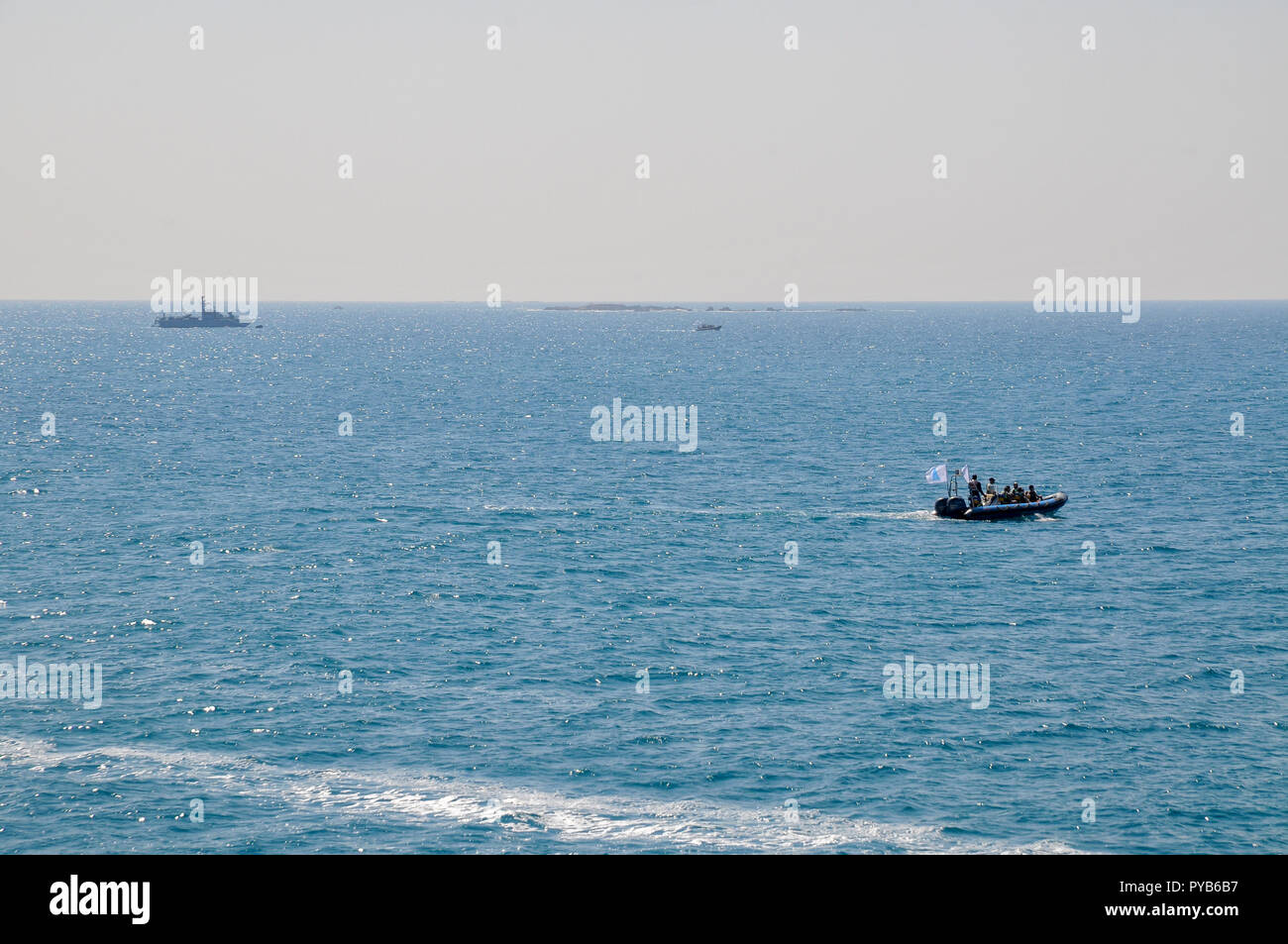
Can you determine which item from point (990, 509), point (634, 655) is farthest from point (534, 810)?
point (990, 509)

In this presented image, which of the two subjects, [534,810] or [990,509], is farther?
[990,509]

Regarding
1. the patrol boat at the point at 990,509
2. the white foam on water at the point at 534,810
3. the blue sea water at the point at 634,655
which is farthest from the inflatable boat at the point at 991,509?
the white foam on water at the point at 534,810

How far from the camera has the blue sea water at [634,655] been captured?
36688 millimetres

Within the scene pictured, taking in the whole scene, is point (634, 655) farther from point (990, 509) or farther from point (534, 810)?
point (990, 509)

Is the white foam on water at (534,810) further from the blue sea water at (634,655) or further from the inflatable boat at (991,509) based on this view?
the inflatable boat at (991,509)

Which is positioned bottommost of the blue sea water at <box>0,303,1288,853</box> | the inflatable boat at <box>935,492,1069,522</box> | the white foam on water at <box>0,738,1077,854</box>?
the white foam on water at <box>0,738,1077,854</box>

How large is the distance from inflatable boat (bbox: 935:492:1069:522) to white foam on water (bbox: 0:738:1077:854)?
169ft

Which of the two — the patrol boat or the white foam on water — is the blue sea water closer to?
the white foam on water

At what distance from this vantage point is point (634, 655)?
52906mm

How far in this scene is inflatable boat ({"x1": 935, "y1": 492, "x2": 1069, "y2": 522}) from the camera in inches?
3327

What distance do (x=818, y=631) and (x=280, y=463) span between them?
6940 centimetres

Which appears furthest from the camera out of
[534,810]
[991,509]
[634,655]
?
[991,509]

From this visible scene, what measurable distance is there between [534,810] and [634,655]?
16451 millimetres

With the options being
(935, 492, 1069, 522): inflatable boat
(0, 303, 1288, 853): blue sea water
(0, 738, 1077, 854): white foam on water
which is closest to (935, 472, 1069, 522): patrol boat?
(935, 492, 1069, 522): inflatable boat
